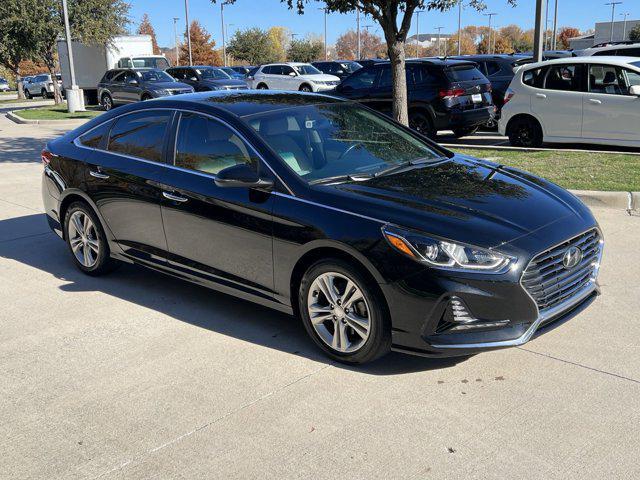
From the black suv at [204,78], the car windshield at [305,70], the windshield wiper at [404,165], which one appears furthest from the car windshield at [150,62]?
the windshield wiper at [404,165]

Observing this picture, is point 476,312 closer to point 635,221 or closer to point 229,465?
point 229,465

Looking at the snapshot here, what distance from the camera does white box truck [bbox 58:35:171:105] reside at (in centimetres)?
3114

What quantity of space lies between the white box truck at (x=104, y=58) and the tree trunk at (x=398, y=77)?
21.2m

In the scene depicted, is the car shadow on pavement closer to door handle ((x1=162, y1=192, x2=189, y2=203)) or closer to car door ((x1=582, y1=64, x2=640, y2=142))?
door handle ((x1=162, y1=192, x2=189, y2=203))

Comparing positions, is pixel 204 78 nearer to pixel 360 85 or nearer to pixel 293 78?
pixel 293 78

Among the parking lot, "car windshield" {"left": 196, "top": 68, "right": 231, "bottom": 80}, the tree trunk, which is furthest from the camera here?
"car windshield" {"left": 196, "top": 68, "right": 231, "bottom": 80}

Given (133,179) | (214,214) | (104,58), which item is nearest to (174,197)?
(214,214)

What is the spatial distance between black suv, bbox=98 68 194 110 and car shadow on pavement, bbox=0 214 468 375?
1762 centimetres

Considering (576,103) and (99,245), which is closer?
(99,245)

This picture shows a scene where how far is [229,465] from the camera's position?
3357 mm

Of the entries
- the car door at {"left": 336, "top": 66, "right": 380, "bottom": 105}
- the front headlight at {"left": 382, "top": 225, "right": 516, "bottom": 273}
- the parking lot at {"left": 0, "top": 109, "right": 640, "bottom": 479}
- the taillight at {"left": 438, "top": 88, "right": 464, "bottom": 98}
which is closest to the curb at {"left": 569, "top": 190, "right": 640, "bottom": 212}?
the parking lot at {"left": 0, "top": 109, "right": 640, "bottom": 479}

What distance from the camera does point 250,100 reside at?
5.47 m

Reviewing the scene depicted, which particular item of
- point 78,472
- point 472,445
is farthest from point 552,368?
point 78,472

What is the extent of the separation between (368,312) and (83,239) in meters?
3.21
